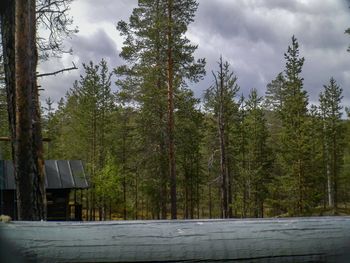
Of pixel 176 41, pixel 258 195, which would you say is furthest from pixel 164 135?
pixel 258 195

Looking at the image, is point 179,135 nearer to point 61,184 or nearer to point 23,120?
point 61,184

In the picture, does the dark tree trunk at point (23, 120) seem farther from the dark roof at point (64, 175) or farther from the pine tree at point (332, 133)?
the pine tree at point (332, 133)

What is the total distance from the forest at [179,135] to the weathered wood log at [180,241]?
563 inches

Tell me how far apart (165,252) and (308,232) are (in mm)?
500

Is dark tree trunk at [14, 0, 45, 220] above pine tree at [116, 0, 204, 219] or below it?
below

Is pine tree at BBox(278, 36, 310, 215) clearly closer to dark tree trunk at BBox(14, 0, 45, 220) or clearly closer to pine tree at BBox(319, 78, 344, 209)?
pine tree at BBox(319, 78, 344, 209)

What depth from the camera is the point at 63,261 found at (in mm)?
1214

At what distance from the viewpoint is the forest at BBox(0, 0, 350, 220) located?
21.3 m

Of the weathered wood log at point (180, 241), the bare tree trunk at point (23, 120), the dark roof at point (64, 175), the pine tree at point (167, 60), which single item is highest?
the pine tree at point (167, 60)

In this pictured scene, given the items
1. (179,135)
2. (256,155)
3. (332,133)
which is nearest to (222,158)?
(179,135)

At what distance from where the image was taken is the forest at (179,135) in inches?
838

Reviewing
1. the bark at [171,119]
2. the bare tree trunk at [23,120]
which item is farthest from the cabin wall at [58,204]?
the bare tree trunk at [23,120]

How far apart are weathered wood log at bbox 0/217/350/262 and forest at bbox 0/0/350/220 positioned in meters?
14.3

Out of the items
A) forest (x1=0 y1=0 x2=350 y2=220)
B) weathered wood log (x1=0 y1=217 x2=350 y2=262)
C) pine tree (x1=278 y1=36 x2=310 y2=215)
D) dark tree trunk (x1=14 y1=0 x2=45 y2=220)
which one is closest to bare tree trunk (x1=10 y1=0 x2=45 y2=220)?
dark tree trunk (x1=14 y1=0 x2=45 y2=220)
